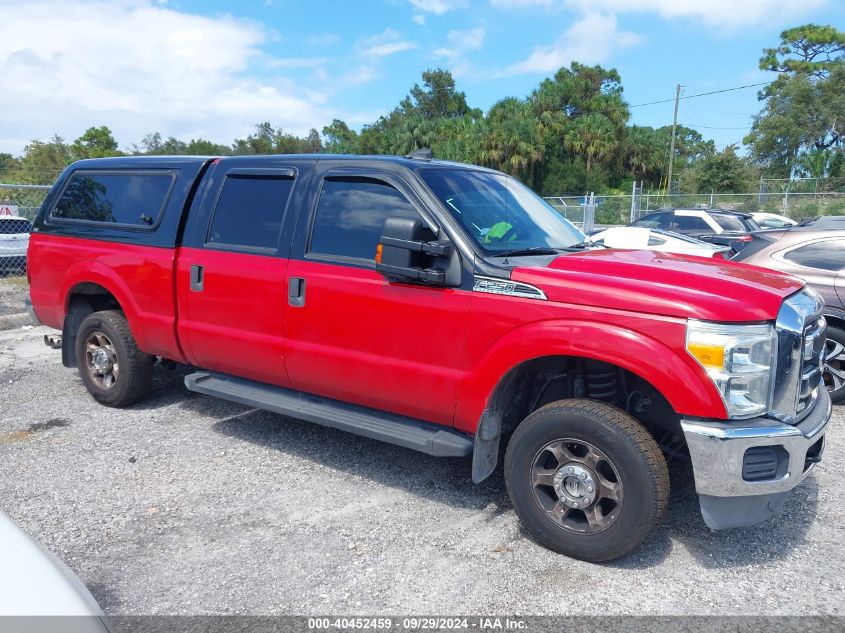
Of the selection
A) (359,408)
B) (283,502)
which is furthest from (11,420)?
(359,408)

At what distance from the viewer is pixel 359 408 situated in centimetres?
413

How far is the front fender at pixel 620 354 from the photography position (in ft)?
9.77

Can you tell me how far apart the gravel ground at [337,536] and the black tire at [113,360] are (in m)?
0.37

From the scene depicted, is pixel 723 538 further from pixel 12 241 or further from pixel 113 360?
pixel 12 241

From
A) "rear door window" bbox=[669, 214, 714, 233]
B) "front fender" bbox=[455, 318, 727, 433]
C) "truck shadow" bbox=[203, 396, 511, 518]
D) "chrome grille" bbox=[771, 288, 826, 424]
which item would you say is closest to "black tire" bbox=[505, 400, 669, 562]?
"front fender" bbox=[455, 318, 727, 433]

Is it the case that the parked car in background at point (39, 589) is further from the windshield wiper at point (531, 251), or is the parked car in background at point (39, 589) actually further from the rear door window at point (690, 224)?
the rear door window at point (690, 224)

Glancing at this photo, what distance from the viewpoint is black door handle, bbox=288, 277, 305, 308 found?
162 inches

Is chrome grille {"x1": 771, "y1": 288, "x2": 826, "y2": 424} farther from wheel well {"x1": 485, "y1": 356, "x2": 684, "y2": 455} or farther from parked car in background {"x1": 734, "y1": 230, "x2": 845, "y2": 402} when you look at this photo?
parked car in background {"x1": 734, "y1": 230, "x2": 845, "y2": 402}

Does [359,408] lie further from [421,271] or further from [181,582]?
[181,582]

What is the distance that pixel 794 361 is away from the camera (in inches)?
124

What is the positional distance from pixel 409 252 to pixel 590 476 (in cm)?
147

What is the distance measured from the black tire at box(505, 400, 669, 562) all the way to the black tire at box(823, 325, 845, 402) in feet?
11.3

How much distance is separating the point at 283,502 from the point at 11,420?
288 centimetres

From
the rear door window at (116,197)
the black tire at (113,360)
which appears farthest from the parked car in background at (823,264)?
the black tire at (113,360)
